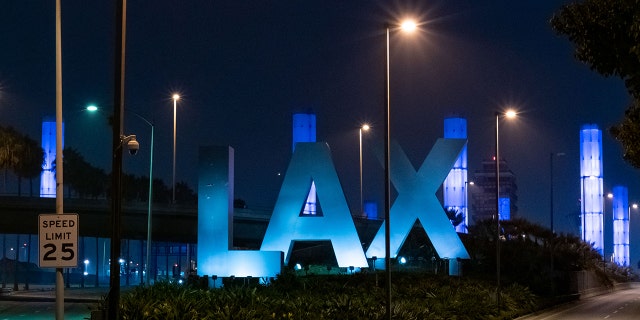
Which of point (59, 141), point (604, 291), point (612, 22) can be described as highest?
point (612, 22)

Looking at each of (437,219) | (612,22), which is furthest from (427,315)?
(437,219)

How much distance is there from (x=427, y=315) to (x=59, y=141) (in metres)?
16.0

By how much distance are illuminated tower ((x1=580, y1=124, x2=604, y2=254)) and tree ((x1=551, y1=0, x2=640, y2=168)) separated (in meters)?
114

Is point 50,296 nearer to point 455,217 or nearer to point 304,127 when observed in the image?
point 304,127

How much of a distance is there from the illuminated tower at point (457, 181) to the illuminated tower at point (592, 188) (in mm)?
15502

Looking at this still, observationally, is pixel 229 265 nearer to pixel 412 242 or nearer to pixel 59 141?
pixel 59 141

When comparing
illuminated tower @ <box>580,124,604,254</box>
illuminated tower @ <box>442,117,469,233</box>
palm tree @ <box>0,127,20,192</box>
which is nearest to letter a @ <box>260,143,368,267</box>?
palm tree @ <box>0,127,20,192</box>

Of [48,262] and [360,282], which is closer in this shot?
[48,262]

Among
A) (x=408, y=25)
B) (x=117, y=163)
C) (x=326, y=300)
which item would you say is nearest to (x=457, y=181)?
(x=326, y=300)

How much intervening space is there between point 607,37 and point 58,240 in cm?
1121

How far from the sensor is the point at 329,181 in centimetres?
5169

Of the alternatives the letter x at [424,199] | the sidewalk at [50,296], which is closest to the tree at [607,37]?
the sidewalk at [50,296]

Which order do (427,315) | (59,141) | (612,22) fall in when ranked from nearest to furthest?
(612,22) → (59,141) → (427,315)

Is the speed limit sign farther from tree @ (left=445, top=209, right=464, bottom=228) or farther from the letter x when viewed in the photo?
tree @ (left=445, top=209, right=464, bottom=228)
